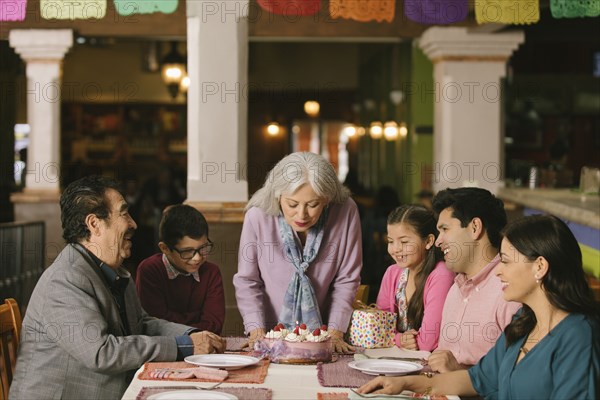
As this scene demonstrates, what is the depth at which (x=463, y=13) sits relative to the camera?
297 inches

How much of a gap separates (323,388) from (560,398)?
0.75m

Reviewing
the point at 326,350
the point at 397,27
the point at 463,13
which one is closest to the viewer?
the point at 326,350

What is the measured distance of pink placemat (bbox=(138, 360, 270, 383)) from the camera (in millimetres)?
3029

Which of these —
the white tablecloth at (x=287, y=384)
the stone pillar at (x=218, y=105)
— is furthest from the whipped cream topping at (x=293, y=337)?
the stone pillar at (x=218, y=105)

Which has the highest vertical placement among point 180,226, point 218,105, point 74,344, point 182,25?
point 182,25

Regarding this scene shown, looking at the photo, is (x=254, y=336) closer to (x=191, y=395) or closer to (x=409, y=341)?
(x=409, y=341)

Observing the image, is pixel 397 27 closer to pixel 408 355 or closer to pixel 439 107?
pixel 439 107

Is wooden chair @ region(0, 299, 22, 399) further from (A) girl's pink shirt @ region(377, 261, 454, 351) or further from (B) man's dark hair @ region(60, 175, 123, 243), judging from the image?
(A) girl's pink shirt @ region(377, 261, 454, 351)

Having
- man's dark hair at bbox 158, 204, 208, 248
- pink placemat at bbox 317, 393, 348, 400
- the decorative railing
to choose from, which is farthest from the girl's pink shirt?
the decorative railing

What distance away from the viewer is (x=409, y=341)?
371 cm

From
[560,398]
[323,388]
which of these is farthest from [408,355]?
[560,398]

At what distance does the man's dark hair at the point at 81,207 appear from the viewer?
3.39m

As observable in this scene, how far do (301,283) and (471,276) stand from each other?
80 centimetres

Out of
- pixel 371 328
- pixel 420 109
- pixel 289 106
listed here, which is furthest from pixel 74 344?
pixel 289 106
